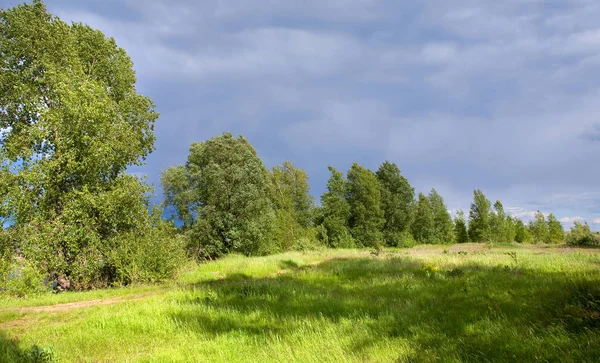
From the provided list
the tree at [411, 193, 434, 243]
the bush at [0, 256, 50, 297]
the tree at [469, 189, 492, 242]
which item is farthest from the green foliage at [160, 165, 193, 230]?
the tree at [469, 189, 492, 242]

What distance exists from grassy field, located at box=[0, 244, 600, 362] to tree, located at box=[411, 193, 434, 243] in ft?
196

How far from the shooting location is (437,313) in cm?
640

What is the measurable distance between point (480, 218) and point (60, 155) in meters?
73.0

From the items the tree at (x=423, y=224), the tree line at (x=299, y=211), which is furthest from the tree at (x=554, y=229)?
the tree at (x=423, y=224)

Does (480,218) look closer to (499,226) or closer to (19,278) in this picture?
(499,226)

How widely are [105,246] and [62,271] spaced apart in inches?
81.4

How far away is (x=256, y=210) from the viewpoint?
112 ft

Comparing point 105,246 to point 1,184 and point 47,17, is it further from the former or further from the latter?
point 47,17

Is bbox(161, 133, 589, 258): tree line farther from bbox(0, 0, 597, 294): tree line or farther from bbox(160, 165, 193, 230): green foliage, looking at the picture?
bbox(0, 0, 597, 294): tree line

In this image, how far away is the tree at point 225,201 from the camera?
33.0m

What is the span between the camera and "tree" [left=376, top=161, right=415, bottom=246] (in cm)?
5806

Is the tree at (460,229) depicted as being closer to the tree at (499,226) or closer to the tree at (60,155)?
the tree at (499,226)

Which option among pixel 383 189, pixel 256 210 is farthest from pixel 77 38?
pixel 383 189

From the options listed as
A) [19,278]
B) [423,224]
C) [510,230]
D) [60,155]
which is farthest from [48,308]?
[510,230]
